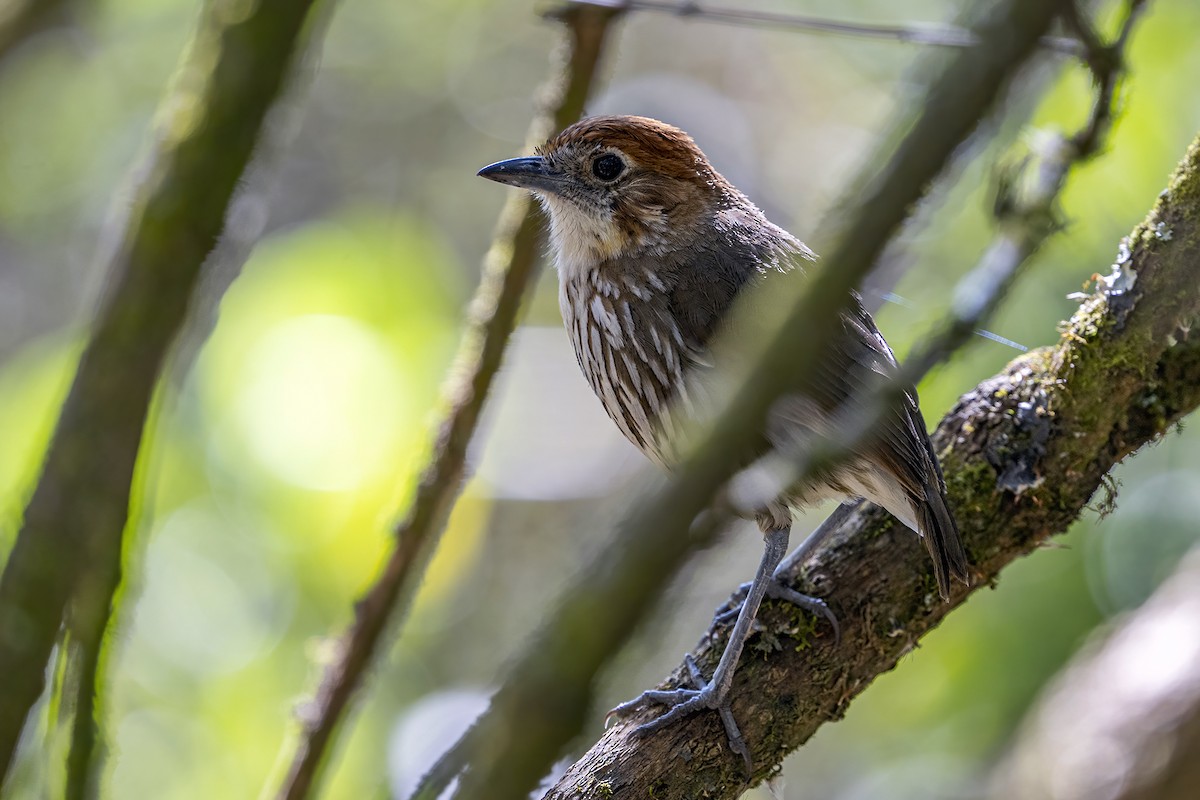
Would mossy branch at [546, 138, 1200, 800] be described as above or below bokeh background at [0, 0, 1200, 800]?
below

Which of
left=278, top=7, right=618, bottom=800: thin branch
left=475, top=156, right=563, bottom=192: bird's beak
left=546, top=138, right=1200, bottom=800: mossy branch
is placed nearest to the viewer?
left=546, top=138, right=1200, bottom=800: mossy branch

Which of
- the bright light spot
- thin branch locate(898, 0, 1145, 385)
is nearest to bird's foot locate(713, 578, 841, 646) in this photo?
thin branch locate(898, 0, 1145, 385)

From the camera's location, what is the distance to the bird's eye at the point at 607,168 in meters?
3.50

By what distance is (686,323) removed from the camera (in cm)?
311

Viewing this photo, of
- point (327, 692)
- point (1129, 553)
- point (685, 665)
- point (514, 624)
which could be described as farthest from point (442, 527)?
point (514, 624)

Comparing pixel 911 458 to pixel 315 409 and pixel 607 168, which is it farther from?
pixel 315 409

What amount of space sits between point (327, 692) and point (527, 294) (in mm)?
1323

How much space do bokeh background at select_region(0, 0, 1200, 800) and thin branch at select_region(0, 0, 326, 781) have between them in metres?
0.20

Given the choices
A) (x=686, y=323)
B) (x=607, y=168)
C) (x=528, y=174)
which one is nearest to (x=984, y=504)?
(x=686, y=323)

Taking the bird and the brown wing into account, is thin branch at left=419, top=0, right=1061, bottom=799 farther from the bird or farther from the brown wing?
the brown wing

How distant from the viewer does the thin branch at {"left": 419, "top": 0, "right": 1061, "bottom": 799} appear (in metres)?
1.21

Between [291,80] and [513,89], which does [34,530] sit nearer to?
[291,80]

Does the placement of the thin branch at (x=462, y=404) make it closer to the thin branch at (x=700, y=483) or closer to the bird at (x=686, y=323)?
the bird at (x=686, y=323)

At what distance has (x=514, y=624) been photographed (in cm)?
774
